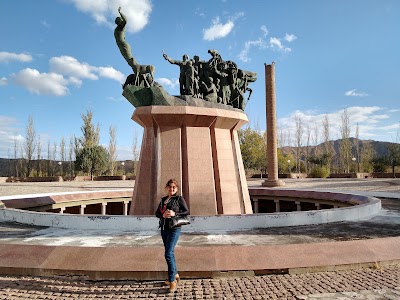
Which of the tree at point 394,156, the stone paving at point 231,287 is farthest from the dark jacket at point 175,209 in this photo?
the tree at point 394,156

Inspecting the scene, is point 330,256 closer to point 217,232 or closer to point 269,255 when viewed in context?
point 269,255

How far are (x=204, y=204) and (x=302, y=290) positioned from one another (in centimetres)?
571

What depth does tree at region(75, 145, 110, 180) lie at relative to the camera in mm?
48531

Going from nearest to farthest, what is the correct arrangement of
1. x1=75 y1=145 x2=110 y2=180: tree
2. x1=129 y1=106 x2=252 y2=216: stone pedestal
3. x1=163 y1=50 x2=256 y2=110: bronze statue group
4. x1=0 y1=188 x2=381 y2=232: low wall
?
x1=0 y1=188 x2=381 y2=232: low wall → x1=129 y1=106 x2=252 y2=216: stone pedestal → x1=163 y1=50 x2=256 y2=110: bronze statue group → x1=75 y1=145 x2=110 y2=180: tree

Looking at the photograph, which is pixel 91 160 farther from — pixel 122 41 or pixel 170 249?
pixel 170 249

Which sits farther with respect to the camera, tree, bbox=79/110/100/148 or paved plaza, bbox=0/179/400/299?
tree, bbox=79/110/100/148

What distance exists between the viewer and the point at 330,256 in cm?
478

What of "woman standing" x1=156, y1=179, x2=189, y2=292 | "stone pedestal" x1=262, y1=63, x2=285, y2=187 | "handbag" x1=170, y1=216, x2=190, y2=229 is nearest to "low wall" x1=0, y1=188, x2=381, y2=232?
"woman standing" x1=156, y1=179, x2=189, y2=292

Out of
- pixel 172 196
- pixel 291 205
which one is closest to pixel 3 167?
pixel 291 205

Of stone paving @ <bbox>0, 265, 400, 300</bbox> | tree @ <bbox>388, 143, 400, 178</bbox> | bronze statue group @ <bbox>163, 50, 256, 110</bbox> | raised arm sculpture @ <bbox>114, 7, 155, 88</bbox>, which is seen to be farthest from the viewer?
tree @ <bbox>388, 143, 400, 178</bbox>

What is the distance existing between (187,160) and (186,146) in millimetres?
453

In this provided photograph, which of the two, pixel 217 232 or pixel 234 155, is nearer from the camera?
pixel 217 232

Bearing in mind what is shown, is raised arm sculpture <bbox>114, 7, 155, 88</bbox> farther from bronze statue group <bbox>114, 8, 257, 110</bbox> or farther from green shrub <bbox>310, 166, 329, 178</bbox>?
green shrub <bbox>310, 166, 329, 178</bbox>

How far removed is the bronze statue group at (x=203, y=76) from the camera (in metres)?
10.5
